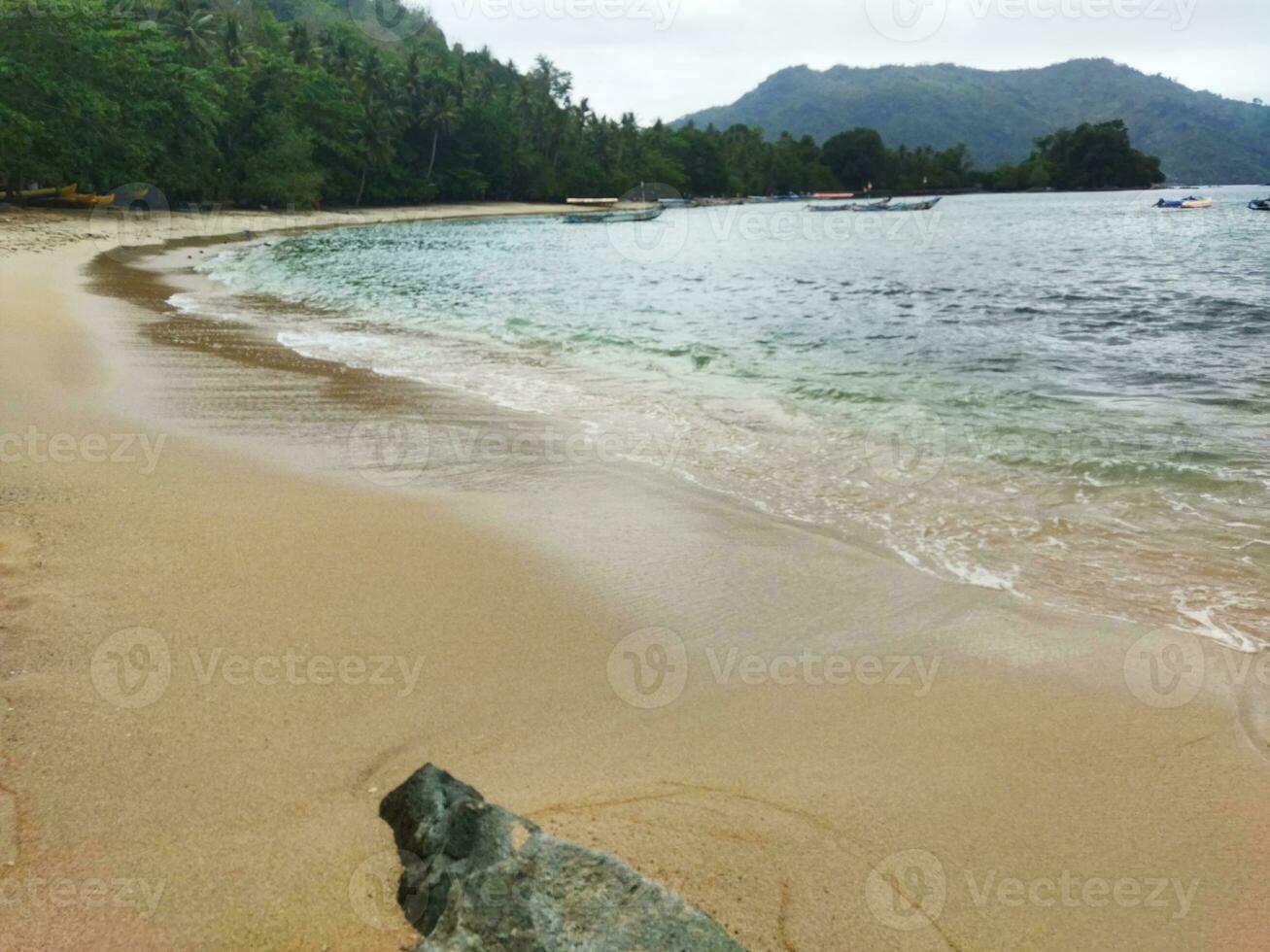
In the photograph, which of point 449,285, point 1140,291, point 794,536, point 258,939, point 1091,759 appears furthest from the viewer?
point 449,285

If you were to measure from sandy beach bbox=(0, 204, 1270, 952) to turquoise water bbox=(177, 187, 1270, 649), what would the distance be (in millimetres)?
888

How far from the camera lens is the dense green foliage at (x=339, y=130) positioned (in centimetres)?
4044

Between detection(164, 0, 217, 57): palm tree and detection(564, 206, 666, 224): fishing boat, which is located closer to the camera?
detection(164, 0, 217, 57): palm tree

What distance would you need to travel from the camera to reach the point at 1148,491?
19.8 feet

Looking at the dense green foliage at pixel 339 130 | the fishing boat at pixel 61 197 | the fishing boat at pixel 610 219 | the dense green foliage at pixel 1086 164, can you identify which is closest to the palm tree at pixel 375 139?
the dense green foliage at pixel 339 130

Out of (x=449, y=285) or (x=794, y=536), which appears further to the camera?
(x=449, y=285)

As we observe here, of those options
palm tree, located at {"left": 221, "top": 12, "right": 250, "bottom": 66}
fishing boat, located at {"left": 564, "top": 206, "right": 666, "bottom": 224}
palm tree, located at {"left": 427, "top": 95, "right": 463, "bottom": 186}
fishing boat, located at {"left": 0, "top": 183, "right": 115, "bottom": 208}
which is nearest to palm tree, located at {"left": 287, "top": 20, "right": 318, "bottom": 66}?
palm tree, located at {"left": 221, "top": 12, "right": 250, "bottom": 66}

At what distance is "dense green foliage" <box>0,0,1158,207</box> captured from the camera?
4044 cm

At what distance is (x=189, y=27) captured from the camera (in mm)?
62844

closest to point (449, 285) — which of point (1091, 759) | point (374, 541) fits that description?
point (374, 541)

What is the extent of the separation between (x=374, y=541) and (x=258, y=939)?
285 centimetres

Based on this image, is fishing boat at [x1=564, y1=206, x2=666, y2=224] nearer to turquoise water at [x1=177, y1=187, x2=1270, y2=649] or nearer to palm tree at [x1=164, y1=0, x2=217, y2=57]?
palm tree at [x1=164, y1=0, x2=217, y2=57]

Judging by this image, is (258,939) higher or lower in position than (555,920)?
lower

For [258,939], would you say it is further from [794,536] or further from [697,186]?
[697,186]
